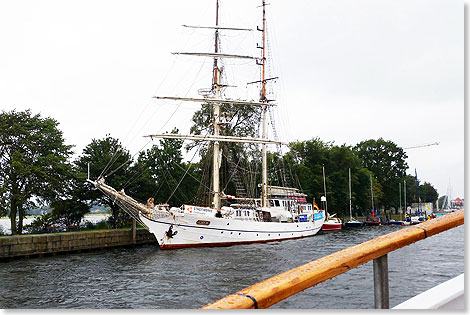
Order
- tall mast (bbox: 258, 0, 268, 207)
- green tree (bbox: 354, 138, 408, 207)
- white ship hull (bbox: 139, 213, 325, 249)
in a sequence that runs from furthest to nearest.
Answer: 1. tall mast (bbox: 258, 0, 268, 207)
2. green tree (bbox: 354, 138, 408, 207)
3. white ship hull (bbox: 139, 213, 325, 249)

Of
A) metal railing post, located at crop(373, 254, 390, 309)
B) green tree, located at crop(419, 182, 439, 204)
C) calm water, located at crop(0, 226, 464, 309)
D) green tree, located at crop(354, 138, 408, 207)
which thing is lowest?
calm water, located at crop(0, 226, 464, 309)

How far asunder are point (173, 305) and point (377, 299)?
A: 6.99 meters

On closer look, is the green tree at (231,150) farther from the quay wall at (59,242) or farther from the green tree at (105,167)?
the quay wall at (59,242)

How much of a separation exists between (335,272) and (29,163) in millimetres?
19760

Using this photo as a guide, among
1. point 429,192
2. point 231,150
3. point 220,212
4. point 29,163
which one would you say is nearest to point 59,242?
point 29,163

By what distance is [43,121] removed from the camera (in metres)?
20.0

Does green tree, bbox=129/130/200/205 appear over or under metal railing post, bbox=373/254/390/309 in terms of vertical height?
over

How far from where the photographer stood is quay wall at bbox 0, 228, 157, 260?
1602cm

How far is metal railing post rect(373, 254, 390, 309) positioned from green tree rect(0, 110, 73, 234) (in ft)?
60.5

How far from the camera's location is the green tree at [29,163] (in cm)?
1798

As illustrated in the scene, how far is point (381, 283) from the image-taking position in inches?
59.5

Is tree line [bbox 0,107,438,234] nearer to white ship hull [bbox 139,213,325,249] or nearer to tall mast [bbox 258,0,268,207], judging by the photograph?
tall mast [bbox 258,0,268,207]

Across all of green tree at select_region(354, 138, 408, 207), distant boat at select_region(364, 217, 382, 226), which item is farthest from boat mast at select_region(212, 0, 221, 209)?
distant boat at select_region(364, 217, 382, 226)

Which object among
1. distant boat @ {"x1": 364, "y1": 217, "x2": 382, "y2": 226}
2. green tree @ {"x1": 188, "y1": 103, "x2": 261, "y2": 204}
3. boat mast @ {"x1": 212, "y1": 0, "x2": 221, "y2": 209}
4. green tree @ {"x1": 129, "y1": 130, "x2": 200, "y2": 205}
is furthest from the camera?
distant boat @ {"x1": 364, "y1": 217, "x2": 382, "y2": 226}
